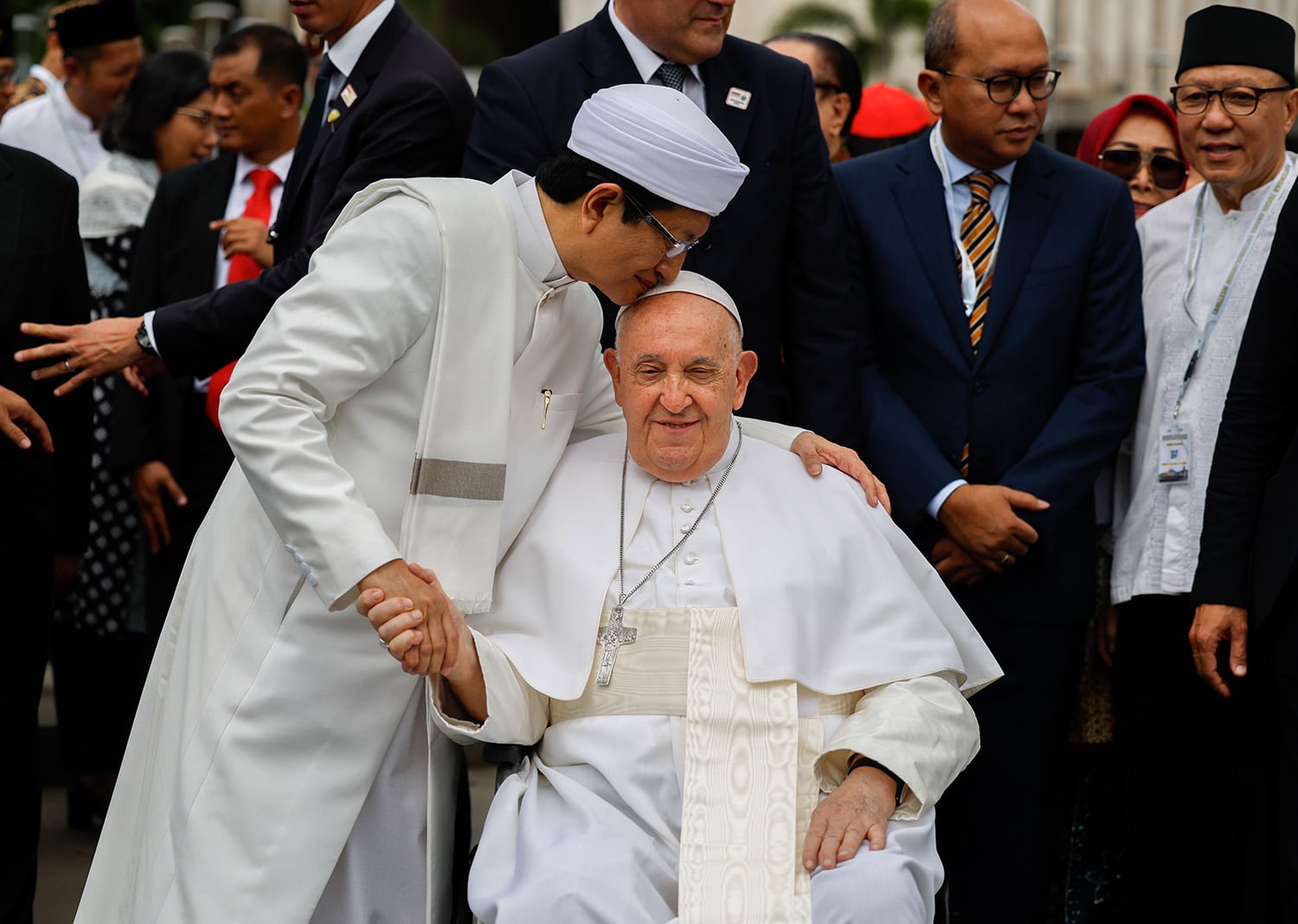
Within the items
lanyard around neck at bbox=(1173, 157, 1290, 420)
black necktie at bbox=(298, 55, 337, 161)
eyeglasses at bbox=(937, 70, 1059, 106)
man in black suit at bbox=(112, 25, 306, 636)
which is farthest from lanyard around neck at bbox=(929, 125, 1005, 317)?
man in black suit at bbox=(112, 25, 306, 636)

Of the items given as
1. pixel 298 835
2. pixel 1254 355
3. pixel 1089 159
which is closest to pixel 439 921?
pixel 298 835

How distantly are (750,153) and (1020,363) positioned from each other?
974mm

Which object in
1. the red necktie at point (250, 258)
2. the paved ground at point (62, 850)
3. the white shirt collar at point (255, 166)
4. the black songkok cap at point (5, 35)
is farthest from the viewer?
the white shirt collar at point (255, 166)

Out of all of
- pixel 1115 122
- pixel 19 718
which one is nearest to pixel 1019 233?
pixel 1115 122

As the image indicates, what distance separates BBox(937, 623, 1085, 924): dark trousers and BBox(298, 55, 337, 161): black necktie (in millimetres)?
2395

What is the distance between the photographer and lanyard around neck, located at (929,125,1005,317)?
462 centimetres

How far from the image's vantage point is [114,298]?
601 centimetres

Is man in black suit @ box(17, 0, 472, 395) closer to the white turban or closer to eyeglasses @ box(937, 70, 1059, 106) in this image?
the white turban

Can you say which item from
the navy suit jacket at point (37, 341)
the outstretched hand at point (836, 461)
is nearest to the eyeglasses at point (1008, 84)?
the outstretched hand at point (836, 461)

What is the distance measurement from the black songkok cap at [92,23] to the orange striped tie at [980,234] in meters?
4.40

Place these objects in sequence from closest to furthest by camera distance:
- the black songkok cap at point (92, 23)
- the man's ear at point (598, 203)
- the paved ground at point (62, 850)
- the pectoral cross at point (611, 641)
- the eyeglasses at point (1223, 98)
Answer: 1. the man's ear at point (598, 203)
2. the pectoral cross at point (611, 641)
3. the eyeglasses at point (1223, 98)
4. the paved ground at point (62, 850)
5. the black songkok cap at point (92, 23)

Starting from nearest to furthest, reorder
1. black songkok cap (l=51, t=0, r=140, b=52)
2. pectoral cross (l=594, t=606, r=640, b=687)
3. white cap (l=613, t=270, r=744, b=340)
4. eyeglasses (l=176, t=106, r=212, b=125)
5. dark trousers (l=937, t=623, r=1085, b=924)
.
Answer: pectoral cross (l=594, t=606, r=640, b=687) → white cap (l=613, t=270, r=744, b=340) → dark trousers (l=937, t=623, r=1085, b=924) → eyeglasses (l=176, t=106, r=212, b=125) → black songkok cap (l=51, t=0, r=140, b=52)

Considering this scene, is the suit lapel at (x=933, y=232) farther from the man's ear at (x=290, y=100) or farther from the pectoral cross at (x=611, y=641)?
the man's ear at (x=290, y=100)

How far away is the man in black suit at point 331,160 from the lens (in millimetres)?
4285
